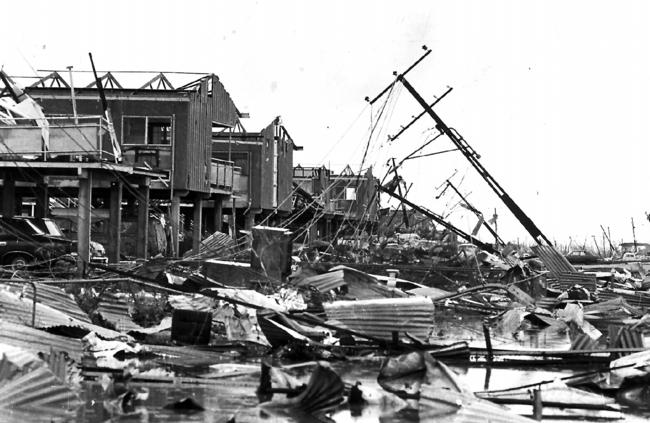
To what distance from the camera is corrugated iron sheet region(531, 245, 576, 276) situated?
2754cm

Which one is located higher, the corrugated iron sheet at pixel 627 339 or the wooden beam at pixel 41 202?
the wooden beam at pixel 41 202

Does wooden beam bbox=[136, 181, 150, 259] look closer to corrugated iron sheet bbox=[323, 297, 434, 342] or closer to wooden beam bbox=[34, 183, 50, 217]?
wooden beam bbox=[34, 183, 50, 217]

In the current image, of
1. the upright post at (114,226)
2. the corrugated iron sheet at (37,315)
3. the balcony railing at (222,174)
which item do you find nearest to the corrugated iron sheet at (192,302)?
the corrugated iron sheet at (37,315)

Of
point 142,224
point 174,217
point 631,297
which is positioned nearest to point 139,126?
point 174,217

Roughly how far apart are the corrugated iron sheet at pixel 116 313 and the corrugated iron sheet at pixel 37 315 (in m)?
1.14

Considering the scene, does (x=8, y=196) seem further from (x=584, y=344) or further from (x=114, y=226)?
(x=584, y=344)

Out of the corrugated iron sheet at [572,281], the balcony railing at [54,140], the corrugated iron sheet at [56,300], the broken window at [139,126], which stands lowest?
the corrugated iron sheet at [56,300]

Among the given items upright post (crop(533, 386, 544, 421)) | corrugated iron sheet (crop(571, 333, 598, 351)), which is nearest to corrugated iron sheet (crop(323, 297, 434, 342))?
corrugated iron sheet (crop(571, 333, 598, 351))

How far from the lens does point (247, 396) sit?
9.13 metres

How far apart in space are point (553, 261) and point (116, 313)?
52.9ft

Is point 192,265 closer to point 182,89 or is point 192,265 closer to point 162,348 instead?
point 162,348

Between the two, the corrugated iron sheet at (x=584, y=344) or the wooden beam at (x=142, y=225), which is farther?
the wooden beam at (x=142, y=225)

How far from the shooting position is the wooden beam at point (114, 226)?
91.7ft

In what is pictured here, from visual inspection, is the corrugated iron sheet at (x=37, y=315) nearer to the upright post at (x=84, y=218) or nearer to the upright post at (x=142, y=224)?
the upright post at (x=84, y=218)
